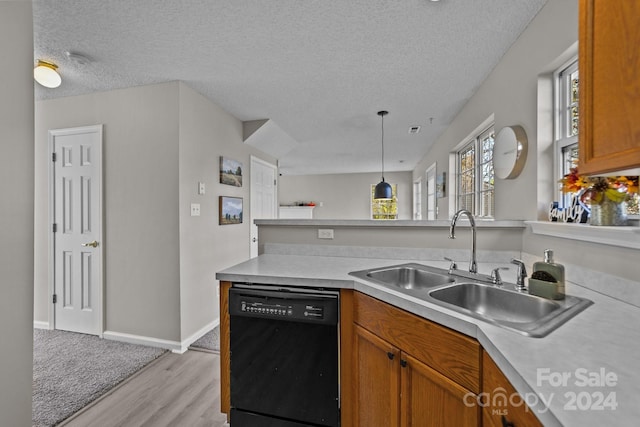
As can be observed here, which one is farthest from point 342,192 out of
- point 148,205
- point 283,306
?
point 283,306

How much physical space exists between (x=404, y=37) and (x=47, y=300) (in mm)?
4178

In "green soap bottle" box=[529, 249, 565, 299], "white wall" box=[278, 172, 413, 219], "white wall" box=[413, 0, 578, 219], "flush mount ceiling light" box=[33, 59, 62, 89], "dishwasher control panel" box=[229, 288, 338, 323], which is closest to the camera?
"green soap bottle" box=[529, 249, 565, 299]

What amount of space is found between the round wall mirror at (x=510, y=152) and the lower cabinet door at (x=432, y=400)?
1557 millimetres

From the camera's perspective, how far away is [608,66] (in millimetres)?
796

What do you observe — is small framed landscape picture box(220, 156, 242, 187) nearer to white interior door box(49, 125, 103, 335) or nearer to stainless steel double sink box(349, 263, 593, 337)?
white interior door box(49, 125, 103, 335)

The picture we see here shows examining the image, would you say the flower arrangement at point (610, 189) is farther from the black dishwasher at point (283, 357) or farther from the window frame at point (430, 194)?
the window frame at point (430, 194)

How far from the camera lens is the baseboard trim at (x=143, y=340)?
2.67 metres

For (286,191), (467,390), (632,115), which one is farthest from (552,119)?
(286,191)

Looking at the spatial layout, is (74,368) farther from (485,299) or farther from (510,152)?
(510,152)

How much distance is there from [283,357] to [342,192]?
726cm

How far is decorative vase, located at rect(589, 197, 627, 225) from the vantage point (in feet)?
3.79

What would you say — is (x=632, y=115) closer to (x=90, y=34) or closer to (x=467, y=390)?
(x=467, y=390)

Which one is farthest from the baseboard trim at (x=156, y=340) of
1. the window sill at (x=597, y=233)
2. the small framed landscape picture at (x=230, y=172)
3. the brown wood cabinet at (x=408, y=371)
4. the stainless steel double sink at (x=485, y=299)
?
the window sill at (x=597, y=233)

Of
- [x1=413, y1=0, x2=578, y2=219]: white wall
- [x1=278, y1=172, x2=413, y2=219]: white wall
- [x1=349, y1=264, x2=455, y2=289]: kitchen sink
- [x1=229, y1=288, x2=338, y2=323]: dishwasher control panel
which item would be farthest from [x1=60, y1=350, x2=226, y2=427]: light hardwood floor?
[x1=278, y1=172, x2=413, y2=219]: white wall
